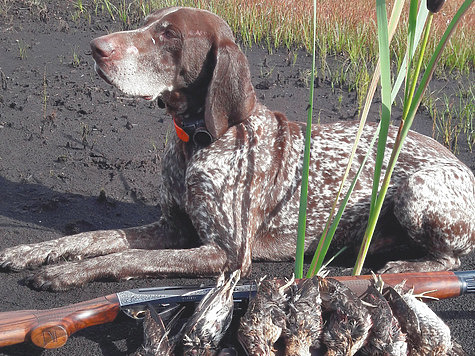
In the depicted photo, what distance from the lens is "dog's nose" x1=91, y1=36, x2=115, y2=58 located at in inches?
147

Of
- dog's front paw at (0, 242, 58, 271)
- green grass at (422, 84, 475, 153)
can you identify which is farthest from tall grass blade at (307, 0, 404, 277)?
green grass at (422, 84, 475, 153)

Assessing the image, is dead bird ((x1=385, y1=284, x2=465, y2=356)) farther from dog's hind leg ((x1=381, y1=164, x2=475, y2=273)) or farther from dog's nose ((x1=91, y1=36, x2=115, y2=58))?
dog's nose ((x1=91, y1=36, x2=115, y2=58))

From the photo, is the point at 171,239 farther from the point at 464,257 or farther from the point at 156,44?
the point at 464,257

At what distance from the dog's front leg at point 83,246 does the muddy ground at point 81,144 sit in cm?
10

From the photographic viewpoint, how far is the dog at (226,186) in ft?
12.8

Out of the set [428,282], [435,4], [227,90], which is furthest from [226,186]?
[435,4]

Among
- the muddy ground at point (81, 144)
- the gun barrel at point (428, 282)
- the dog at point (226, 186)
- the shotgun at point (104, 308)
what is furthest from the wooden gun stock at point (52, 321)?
the gun barrel at point (428, 282)

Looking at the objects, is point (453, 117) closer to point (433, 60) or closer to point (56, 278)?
point (433, 60)

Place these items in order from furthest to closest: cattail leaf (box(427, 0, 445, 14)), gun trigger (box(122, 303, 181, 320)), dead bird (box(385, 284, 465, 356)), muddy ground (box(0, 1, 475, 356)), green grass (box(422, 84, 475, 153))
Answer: green grass (box(422, 84, 475, 153)) < muddy ground (box(0, 1, 475, 356)) < gun trigger (box(122, 303, 181, 320)) < dead bird (box(385, 284, 465, 356)) < cattail leaf (box(427, 0, 445, 14))

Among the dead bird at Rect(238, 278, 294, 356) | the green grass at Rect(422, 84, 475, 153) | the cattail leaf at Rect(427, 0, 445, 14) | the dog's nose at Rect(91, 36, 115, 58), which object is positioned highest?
the cattail leaf at Rect(427, 0, 445, 14)

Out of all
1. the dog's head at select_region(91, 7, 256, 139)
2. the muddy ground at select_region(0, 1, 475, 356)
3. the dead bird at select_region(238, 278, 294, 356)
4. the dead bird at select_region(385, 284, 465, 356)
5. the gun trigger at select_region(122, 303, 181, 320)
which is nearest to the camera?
the dead bird at select_region(238, 278, 294, 356)

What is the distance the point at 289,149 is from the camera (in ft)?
13.8

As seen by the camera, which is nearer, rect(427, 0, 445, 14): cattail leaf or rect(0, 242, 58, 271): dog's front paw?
rect(427, 0, 445, 14): cattail leaf

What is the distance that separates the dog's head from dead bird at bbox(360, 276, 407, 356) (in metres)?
1.69
